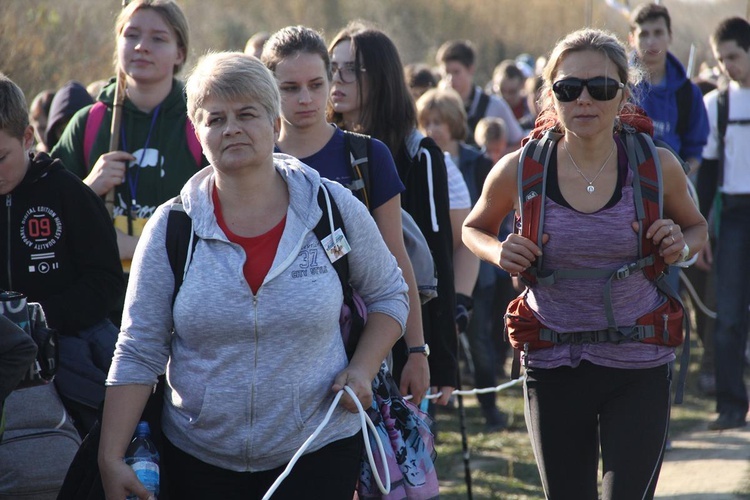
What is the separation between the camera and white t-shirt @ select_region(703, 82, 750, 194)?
24.7 feet

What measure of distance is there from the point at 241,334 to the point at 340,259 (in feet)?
1.29

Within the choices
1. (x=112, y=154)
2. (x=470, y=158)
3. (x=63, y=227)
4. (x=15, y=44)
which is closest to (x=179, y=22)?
(x=112, y=154)

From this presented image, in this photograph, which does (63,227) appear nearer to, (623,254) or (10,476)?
(10,476)

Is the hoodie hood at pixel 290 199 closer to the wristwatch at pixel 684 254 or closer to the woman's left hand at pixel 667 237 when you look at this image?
the woman's left hand at pixel 667 237

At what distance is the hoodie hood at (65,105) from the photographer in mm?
6289

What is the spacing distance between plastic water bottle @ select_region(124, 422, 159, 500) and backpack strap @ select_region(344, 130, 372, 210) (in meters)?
1.26

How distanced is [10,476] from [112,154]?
5.17ft

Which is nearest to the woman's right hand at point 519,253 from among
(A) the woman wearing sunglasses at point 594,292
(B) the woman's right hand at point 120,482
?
(A) the woman wearing sunglasses at point 594,292

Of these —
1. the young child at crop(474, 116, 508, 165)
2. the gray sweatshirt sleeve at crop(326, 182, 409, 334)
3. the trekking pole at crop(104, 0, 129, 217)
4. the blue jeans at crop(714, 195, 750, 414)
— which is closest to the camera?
the gray sweatshirt sleeve at crop(326, 182, 409, 334)

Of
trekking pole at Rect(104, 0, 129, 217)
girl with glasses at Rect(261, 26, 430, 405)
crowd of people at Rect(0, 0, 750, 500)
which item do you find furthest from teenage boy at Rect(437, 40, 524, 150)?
girl with glasses at Rect(261, 26, 430, 405)

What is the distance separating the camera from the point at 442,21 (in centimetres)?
3628

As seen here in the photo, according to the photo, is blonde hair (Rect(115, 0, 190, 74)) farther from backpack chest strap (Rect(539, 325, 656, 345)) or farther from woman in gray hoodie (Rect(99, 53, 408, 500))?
backpack chest strap (Rect(539, 325, 656, 345))

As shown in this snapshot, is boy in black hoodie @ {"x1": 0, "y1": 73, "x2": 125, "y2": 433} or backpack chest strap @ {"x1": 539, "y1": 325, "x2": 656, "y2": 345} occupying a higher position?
boy in black hoodie @ {"x1": 0, "y1": 73, "x2": 125, "y2": 433}

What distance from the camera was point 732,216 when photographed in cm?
752
